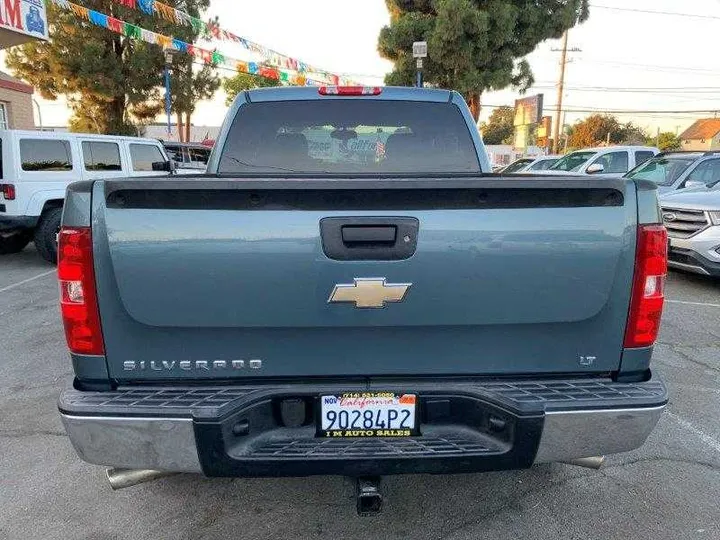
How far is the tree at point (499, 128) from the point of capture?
96800 millimetres

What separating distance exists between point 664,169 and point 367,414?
31.4 feet

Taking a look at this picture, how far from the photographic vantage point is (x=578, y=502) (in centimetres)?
262

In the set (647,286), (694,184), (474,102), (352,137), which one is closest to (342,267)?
(647,286)

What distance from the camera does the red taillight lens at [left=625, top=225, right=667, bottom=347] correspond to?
1.95 metres

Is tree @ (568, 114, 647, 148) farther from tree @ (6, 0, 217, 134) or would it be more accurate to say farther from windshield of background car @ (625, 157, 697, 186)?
windshield of background car @ (625, 157, 697, 186)

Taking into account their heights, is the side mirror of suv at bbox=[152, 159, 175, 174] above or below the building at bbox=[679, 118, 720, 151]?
below

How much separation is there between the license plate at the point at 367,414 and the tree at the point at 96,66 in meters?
23.8

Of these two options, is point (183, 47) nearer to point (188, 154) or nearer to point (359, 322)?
point (188, 154)

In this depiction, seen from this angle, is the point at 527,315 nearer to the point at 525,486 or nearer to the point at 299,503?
the point at 525,486

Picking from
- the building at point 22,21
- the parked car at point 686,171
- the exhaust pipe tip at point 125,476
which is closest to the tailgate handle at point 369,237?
the exhaust pipe tip at point 125,476

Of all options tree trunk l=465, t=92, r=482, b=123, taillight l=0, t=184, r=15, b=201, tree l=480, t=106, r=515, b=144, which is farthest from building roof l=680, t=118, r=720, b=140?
taillight l=0, t=184, r=15, b=201

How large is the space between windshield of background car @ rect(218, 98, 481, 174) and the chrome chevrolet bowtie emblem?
1.65 meters

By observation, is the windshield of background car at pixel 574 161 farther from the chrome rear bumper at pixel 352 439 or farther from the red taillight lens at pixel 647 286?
the chrome rear bumper at pixel 352 439

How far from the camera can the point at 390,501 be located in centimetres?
262
